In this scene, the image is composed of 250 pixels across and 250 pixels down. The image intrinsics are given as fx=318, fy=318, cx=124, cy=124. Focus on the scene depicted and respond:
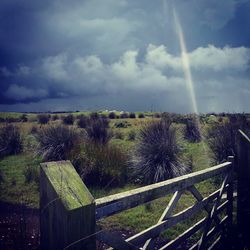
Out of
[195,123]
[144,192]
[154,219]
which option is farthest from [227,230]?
[195,123]

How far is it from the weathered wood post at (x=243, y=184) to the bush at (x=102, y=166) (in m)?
4.61

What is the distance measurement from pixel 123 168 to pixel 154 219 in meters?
3.90

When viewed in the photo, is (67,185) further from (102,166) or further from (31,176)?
(31,176)

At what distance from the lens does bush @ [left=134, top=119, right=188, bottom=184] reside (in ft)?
34.5

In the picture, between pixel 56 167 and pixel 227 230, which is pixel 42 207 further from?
pixel 227 230

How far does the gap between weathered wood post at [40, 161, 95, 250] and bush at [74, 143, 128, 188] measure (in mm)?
7502

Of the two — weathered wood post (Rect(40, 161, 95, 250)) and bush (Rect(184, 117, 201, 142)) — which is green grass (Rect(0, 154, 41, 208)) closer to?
weathered wood post (Rect(40, 161, 95, 250))

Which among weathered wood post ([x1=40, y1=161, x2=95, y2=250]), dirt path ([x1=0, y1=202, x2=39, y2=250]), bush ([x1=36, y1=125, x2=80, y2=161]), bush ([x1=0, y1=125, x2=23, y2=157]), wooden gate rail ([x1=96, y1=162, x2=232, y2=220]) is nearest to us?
weathered wood post ([x1=40, y1=161, x2=95, y2=250])

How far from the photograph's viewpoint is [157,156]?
1109cm

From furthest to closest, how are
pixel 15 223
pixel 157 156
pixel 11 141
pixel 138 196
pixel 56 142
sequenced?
pixel 11 141, pixel 56 142, pixel 157 156, pixel 15 223, pixel 138 196

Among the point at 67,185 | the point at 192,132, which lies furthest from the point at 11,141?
the point at 67,185

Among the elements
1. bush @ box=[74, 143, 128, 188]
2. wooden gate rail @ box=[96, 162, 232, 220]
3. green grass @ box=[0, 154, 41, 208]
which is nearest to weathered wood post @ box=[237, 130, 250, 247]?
wooden gate rail @ box=[96, 162, 232, 220]

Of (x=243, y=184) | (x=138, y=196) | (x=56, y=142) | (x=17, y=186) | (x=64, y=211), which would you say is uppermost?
(x=64, y=211)

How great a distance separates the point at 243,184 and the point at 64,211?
4.69 metres
